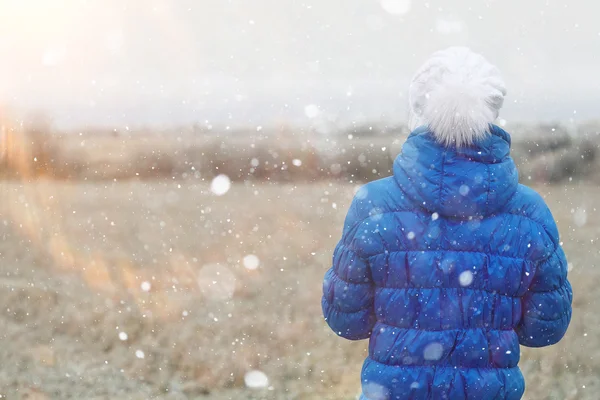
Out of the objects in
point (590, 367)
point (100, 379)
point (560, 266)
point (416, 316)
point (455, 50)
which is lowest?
point (100, 379)

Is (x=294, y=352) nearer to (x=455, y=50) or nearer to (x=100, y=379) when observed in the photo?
(x=100, y=379)

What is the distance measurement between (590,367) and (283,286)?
239 cm

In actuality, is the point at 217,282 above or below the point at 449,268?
below

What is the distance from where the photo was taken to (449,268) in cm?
131

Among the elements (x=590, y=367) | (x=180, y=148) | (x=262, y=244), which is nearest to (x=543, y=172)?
(x=262, y=244)

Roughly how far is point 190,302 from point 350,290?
3.27m

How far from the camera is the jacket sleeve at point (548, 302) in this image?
4.44 ft

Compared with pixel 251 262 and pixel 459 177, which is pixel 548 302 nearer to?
pixel 459 177

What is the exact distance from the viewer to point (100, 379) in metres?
3.26

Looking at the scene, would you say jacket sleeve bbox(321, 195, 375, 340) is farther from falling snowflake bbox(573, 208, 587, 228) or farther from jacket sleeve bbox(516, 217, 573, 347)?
falling snowflake bbox(573, 208, 587, 228)

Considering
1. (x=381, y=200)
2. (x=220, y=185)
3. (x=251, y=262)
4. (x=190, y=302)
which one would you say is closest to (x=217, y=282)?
(x=190, y=302)

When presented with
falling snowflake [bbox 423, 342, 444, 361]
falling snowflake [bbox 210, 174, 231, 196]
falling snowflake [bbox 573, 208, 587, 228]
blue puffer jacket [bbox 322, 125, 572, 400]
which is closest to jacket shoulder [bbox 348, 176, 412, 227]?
blue puffer jacket [bbox 322, 125, 572, 400]

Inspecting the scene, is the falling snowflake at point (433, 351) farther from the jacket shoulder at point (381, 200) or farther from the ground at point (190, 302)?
the ground at point (190, 302)

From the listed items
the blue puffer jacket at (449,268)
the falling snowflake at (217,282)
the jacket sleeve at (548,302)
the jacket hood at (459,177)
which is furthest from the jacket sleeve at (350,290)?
the falling snowflake at (217,282)
